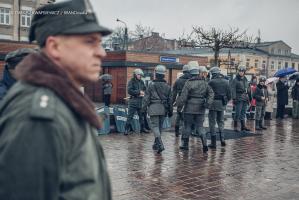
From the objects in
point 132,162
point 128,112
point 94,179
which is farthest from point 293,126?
point 94,179

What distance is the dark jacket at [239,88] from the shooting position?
1259 cm

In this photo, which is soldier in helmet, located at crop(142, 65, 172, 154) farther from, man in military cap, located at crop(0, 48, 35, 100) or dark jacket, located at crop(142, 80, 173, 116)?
man in military cap, located at crop(0, 48, 35, 100)

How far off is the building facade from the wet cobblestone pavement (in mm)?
32265

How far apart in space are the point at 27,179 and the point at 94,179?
33cm

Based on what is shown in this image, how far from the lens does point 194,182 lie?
21.6ft

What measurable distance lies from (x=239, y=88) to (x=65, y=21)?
11469 millimetres

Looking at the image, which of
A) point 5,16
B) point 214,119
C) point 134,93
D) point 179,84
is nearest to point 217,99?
point 214,119

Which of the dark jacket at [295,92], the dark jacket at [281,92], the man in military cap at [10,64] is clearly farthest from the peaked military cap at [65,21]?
the dark jacket at [295,92]

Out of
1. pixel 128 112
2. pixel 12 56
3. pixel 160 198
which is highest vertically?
pixel 12 56

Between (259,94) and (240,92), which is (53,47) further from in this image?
(259,94)

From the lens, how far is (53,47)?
68.5 inches

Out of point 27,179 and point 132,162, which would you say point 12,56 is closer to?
point 27,179

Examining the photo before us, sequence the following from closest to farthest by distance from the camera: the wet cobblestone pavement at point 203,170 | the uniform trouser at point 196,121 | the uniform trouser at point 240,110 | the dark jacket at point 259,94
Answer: the wet cobblestone pavement at point 203,170 < the uniform trouser at point 196,121 < the uniform trouser at point 240,110 < the dark jacket at point 259,94

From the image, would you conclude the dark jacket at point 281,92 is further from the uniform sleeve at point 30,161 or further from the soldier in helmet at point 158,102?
the uniform sleeve at point 30,161
